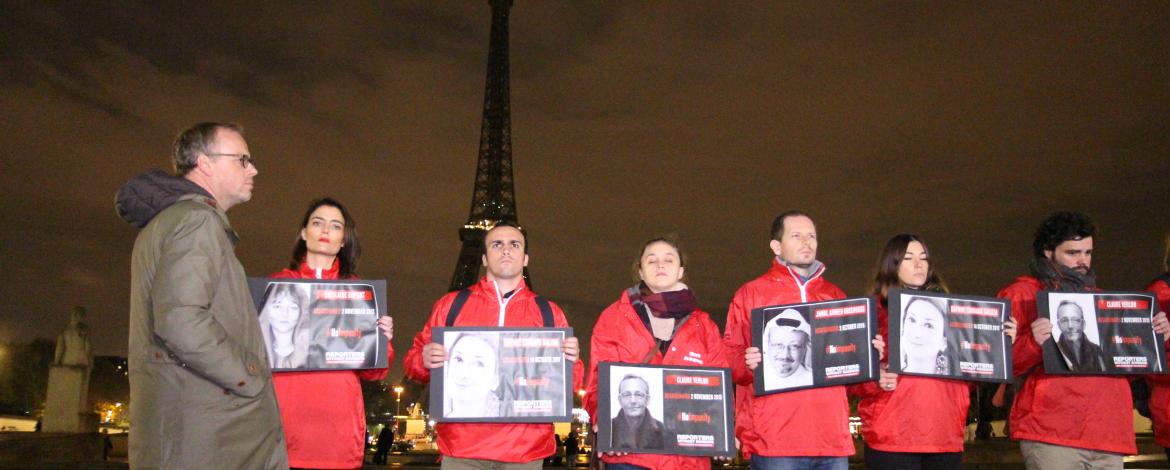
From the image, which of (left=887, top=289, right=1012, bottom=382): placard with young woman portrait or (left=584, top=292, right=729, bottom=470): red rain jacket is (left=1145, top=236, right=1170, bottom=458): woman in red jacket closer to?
(left=887, top=289, right=1012, bottom=382): placard with young woman portrait

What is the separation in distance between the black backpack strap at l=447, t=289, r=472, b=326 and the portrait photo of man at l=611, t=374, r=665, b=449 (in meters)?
1.24

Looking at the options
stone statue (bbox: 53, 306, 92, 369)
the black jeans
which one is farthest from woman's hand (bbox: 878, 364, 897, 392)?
stone statue (bbox: 53, 306, 92, 369)

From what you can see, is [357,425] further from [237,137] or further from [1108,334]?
[1108,334]

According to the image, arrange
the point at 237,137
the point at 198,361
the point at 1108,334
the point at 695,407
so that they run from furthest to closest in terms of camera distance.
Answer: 1. the point at 1108,334
2. the point at 695,407
3. the point at 237,137
4. the point at 198,361

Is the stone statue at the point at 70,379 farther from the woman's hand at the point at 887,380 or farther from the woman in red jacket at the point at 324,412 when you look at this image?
the woman's hand at the point at 887,380

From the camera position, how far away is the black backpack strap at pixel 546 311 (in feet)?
18.5

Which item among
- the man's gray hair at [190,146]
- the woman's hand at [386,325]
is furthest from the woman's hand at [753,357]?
the man's gray hair at [190,146]

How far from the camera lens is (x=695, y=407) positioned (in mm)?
5227

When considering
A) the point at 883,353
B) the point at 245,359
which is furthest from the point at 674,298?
the point at 245,359

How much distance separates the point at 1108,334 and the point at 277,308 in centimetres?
536

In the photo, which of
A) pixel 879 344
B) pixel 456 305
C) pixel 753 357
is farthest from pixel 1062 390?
pixel 456 305

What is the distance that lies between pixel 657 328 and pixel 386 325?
68.8 inches

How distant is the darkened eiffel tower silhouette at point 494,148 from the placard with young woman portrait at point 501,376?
64041 mm

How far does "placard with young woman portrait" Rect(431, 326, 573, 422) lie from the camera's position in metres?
5.20
